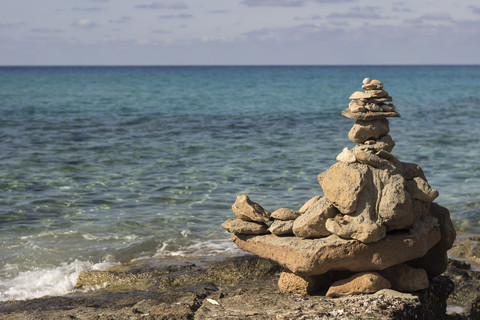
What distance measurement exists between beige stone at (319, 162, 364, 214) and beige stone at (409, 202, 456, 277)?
158 cm

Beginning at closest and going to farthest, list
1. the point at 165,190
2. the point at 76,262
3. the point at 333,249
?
the point at 333,249 → the point at 76,262 → the point at 165,190

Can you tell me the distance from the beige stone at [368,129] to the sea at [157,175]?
417cm

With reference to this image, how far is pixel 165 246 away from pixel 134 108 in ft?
95.6

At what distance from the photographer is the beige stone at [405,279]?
8.47 metres

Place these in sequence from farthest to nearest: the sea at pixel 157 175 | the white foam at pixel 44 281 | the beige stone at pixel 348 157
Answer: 1. the sea at pixel 157 175
2. the white foam at pixel 44 281
3. the beige stone at pixel 348 157

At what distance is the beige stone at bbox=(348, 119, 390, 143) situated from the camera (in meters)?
8.62

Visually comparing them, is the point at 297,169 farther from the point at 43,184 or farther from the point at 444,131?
the point at 444,131

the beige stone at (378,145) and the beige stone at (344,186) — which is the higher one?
the beige stone at (378,145)

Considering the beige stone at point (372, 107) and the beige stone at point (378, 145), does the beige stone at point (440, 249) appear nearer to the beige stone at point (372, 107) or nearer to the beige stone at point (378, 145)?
the beige stone at point (378, 145)

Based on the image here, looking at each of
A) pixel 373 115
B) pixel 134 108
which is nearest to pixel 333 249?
pixel 373 115

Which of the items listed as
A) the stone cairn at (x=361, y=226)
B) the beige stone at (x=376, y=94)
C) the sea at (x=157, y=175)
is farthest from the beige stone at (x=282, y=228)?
the sea at (x=157, y=175)

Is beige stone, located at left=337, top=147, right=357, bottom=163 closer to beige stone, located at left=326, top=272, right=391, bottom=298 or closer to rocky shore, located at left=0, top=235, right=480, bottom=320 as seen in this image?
beige stone, located at left=326, top=272, right=391, bottom=298

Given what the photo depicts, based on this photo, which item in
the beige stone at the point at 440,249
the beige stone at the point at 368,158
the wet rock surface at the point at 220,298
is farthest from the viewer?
the beige stone at the point at 440,249

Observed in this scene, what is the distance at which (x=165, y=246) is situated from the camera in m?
12.5
